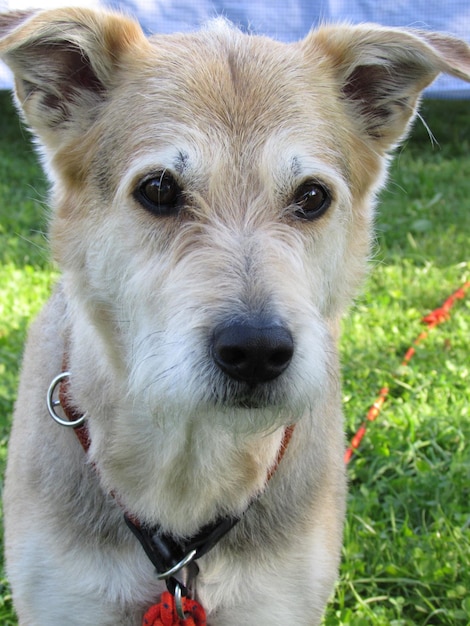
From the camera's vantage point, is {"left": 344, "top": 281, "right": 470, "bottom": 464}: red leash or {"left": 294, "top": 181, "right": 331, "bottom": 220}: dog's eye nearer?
{"left": 294, "top": 181, "right": 331, "bottom": 220}: dog's eye

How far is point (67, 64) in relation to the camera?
3.27m

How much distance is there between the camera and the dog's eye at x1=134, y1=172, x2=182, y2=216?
2859mm

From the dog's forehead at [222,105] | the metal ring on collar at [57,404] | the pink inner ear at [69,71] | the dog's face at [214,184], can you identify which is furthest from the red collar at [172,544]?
the pink inner ear at [69,71]

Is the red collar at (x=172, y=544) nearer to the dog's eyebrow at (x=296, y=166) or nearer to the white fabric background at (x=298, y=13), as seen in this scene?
the dog's eyebrow at (x=296, y=166)

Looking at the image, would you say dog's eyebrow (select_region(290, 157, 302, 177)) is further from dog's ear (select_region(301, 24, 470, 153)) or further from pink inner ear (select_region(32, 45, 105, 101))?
pink inner ear (select_region(32, 45, 105, 101))

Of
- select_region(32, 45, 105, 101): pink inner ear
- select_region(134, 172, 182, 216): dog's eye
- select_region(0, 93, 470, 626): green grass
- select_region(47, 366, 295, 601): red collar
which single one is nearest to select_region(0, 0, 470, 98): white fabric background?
select_region(0, 93, 470, 626): green grass

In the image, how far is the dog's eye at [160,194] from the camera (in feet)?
9.38

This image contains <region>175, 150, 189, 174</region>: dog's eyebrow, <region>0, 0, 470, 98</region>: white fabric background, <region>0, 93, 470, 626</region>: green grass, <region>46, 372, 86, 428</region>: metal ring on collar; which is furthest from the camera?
<region>0, 0, 470, 98</region>: white fabric background

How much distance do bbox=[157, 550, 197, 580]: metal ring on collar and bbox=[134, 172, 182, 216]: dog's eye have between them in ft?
4.21

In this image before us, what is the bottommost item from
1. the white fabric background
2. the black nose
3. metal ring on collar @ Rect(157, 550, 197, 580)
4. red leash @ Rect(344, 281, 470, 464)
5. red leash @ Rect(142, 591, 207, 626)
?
red leash @ Rect(344, 281, 470, 464)

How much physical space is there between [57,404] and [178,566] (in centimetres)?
82

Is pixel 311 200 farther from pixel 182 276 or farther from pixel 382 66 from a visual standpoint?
pixel 382 66

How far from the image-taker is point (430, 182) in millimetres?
9539

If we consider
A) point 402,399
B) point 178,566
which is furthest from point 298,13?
point 178,566
